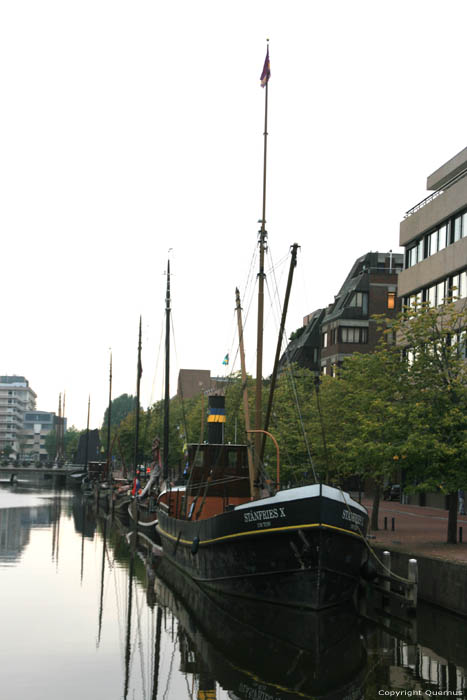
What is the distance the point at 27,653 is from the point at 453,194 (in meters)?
39.8

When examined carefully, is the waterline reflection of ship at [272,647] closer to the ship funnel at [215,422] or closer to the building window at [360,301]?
the ship funnel at [215,422]

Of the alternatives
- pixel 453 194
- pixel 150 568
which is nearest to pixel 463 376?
pixel 150 568

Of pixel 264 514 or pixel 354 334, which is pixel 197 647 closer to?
pixel 264 514

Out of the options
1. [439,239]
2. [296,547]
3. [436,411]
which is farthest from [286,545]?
[439,239]

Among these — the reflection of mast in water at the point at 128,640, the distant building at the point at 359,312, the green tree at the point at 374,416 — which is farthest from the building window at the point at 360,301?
the reflection of mast in water at the point at 128,640

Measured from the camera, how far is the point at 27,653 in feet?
64.4

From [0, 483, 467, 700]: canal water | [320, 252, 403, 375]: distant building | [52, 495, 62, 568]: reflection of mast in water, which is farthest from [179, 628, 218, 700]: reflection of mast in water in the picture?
[320, 252, 403, 375]: distant building

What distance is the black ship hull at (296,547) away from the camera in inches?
899

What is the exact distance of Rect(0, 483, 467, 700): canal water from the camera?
17.1 meters

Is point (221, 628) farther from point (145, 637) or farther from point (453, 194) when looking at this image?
point (453, 194)

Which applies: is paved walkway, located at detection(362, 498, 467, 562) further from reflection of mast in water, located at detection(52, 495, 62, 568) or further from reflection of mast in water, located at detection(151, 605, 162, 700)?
reflection of mast in water, located at detection(52, 495, 62, 568)

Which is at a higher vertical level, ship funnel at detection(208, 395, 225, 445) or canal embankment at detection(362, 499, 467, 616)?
ship funnel at detection(208, 395, 225, 445)

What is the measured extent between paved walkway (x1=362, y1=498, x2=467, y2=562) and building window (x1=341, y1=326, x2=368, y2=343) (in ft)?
101

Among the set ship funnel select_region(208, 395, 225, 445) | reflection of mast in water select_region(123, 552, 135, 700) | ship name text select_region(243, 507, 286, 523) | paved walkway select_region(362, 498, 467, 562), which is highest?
ship funnel select_region(208, 395, 225, 445)
